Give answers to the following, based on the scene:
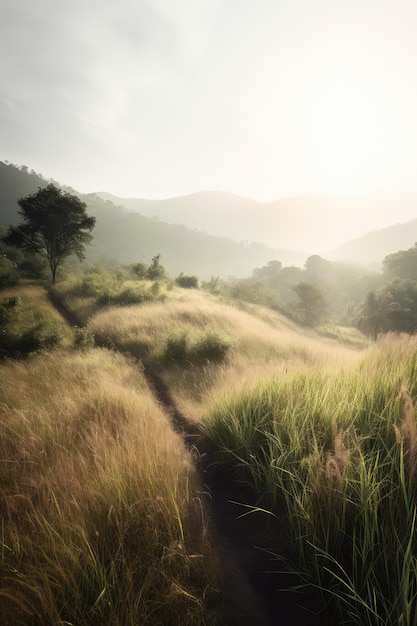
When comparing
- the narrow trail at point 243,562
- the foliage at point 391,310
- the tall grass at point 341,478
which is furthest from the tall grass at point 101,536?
the foliage at point 391,310

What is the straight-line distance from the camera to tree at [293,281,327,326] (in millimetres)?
44938

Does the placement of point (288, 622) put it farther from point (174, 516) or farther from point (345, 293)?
point (345, 293)

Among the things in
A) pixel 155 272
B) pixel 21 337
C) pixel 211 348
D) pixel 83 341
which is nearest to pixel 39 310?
pixel 21 337

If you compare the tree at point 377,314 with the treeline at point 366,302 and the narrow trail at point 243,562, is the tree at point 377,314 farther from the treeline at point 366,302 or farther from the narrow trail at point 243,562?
the narrow trail at point 243,562

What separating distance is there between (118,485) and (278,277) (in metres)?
93.3

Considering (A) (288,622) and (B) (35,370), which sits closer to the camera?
(A) (288,622)

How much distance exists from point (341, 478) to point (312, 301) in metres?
46.7

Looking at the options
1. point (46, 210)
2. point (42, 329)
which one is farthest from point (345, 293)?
point (42, 329)

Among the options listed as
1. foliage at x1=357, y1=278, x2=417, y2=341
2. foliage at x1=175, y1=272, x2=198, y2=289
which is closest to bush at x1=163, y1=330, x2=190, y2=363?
foliage at x1=175, y1=272, x2=198, y2=289

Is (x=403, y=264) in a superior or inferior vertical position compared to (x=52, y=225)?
superior

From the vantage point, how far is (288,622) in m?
1.64

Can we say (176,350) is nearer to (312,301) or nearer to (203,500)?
(203,500)

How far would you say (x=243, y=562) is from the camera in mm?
2059

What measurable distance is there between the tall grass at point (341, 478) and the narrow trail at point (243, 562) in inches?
5.4
